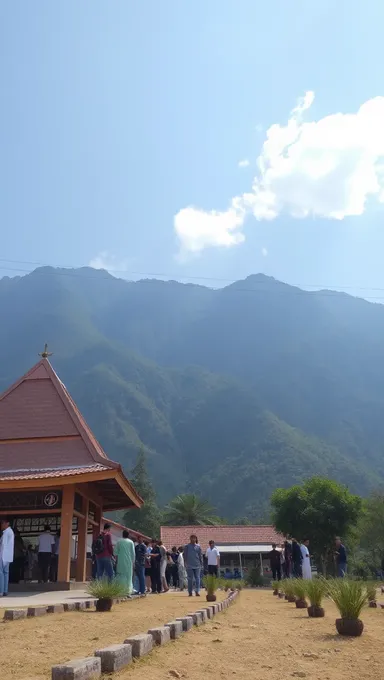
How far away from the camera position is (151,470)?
113m

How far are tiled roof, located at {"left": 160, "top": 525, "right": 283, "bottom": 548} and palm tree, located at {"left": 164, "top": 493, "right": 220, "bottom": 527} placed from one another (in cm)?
1357

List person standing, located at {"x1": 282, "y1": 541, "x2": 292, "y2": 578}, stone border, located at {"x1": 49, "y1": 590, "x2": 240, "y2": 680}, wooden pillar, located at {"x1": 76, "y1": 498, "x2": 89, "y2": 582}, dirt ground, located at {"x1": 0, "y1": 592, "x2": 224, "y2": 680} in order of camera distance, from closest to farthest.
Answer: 1. stone border, located at {"x1": 49, "y1": 590, "x2": 240, "y2": 680}
2. dirt ground, located at {"x1": 0, "y1": 592, "x2": 224, "y2": 680}
3. wooden pillar, located at {"x1": 76, "y1": 498, "x2": 89, "y2": 582}
4. person standing, located at {"x1": 282, "y1": 541, "x2": 292, "y2": 578}

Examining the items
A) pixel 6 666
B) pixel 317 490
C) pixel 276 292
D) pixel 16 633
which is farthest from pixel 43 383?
pixel 276 292

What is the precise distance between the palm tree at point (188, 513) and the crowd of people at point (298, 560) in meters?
39.2

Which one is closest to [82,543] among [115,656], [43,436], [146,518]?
[43,436]

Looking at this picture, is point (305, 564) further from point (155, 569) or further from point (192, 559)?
point (192, 559)

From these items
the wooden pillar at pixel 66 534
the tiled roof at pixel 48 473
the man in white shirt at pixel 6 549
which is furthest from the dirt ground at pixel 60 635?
the tiled roof at pixel 48 473

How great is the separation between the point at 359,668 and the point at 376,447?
12435cm

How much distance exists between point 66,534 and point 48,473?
1.49 metres

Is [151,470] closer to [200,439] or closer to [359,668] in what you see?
[200,439]

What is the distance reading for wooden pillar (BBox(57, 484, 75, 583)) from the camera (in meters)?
13.7

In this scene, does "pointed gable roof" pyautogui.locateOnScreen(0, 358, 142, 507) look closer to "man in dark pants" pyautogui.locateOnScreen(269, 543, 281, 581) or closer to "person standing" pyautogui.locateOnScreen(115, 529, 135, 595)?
"person standing" pyautogui.locateOnScreen(115, 529, 135, 595)

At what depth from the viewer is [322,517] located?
37938mm

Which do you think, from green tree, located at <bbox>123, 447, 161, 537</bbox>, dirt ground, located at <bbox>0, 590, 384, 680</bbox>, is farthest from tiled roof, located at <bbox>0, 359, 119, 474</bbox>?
green tree, located at <bbox>123, 447, 161, 537</bbox>
